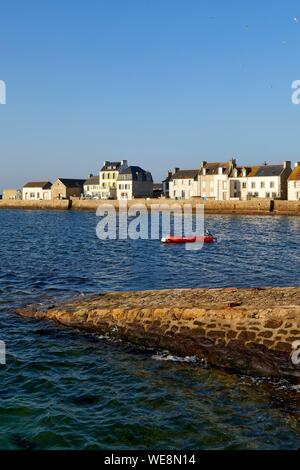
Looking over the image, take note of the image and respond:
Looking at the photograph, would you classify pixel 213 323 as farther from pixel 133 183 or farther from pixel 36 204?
pixel 36 204

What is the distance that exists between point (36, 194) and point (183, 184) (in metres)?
62.7

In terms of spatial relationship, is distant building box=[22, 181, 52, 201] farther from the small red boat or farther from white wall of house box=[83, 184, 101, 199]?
the small red boat

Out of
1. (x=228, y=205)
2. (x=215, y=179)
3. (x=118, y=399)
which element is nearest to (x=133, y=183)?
(x=215, y=179)

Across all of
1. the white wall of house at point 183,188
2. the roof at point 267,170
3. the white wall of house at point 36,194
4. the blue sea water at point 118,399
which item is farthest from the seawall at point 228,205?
the blue sea water at point 118,399

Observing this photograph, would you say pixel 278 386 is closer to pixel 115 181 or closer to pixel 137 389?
pixel 137 389

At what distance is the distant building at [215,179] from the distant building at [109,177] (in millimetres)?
28880

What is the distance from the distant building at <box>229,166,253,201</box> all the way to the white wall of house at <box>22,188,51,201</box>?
6880 centimetres

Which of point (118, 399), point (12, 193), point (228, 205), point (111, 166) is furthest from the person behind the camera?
point (12, 193)

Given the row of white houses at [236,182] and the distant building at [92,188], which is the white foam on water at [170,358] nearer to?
the row of white houses at [236,182]

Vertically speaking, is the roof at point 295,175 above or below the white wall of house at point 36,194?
above

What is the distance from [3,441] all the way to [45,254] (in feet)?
106

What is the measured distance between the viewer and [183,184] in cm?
12138

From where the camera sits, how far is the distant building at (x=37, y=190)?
160 metres
